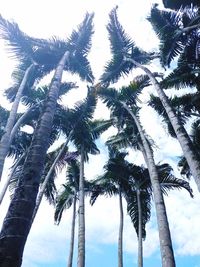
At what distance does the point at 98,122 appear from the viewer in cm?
2011

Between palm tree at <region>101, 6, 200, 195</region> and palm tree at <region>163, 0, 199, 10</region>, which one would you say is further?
palm tree at <region>101, 6, 200, 195</region>

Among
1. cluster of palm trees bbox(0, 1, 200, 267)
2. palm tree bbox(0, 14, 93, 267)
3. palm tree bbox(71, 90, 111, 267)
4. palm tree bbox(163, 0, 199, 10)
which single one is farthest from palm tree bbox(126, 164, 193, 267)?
palm tree bbox(0, 14, 93, 267)

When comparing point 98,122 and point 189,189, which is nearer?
point 189,189

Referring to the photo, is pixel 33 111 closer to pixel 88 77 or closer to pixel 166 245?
pixel 88 77

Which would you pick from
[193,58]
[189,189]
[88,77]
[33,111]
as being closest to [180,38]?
[193,58]

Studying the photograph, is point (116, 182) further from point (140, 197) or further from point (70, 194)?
Result: point (70, 194)

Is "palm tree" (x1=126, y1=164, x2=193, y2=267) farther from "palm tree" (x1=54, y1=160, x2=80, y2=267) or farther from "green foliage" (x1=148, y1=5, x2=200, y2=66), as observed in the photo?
"green foliage" (x1=148, y1=5, x2=200, y2=66)

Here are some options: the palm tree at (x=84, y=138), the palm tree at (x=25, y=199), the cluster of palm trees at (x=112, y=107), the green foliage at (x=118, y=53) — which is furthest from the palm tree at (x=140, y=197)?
the palm tree at (x=25, y=199)

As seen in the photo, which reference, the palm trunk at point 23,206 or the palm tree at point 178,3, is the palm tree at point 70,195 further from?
the palm trunk at point 23,206

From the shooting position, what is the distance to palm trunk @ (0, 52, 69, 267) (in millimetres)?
4367

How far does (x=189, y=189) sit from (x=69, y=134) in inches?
302

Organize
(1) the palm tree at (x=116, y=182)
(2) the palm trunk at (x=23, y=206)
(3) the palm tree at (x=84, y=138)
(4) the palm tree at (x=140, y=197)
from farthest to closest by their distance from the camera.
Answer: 1. (1) the palm tree at (x=116, y=182)
2. (4) the palm tree at (x=140, y=197)
3. (3) the palm tree at (x=84, y=138)
4. (2) the palm trunk at (x=23, y=206)

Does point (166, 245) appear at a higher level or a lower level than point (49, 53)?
lower

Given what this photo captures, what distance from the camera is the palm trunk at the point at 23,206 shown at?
14.3ft
